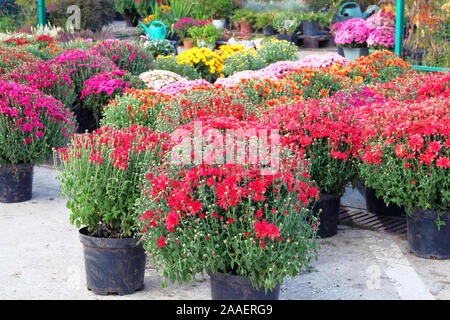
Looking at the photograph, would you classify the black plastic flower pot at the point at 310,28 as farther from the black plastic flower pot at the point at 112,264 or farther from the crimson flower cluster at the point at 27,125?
the black plastic flower pot at the point at 112,264

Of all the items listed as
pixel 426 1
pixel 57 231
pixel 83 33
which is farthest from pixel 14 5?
pixel 57 231

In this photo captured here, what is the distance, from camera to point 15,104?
20.6 feet

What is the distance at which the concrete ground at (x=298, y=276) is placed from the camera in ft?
14.4

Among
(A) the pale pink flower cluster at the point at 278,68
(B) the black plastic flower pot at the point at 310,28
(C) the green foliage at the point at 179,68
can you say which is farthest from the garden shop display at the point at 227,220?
(B) the black plastic flower pot at the point at 310,28

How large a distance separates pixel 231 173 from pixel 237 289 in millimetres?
670

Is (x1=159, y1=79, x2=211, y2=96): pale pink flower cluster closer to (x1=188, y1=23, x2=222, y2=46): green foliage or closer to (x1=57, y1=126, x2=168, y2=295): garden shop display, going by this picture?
(x1=57, y1=126, x2=168, y2=295): garden shop display

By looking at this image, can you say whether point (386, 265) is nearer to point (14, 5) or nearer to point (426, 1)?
point (426, 1)

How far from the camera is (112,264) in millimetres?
4340

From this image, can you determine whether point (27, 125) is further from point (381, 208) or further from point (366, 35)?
point (366, 35)

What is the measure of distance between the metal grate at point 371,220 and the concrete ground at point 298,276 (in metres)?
0.17

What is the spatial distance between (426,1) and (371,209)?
6.74m

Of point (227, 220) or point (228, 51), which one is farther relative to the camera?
point (228, 51)

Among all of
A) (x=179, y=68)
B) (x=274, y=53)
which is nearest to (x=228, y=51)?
(x=274, y=53)

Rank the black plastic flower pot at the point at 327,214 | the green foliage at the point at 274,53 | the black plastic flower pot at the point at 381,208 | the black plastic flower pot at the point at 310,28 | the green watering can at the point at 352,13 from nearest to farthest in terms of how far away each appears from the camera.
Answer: the black plastic flower pot at the point at 327,214 → the black plastic flower pot at the point at 381,208 → the green foliage at the point at 274,53 → the green watering can at the point at 352,13 → the black plastic flower pot at the point at 310,28
